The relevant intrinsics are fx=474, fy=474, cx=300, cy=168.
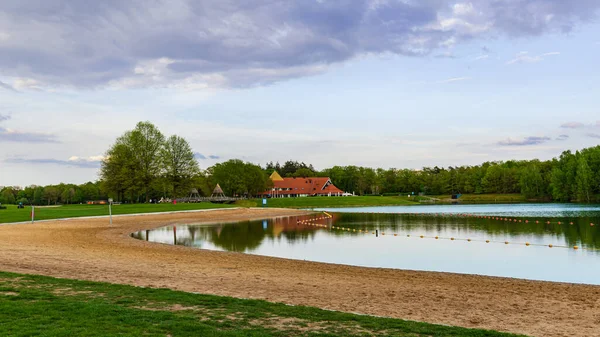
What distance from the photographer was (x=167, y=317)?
8.20 metres

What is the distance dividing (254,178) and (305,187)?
20188 mm

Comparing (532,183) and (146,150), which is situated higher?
(146,150)

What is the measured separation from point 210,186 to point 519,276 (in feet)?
369

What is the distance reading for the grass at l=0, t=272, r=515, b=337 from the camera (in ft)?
23.9

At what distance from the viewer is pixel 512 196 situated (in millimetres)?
120750

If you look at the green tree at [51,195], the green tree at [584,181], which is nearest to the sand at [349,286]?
the green tree at [584,181]

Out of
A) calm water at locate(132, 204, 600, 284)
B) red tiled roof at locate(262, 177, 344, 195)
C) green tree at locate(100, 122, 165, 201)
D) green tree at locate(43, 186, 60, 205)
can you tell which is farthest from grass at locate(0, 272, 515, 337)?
green tree at locate(43, 186, 60, 205)

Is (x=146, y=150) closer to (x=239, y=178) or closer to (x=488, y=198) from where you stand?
(x=239, y=178)

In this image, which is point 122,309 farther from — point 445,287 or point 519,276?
point 519,276

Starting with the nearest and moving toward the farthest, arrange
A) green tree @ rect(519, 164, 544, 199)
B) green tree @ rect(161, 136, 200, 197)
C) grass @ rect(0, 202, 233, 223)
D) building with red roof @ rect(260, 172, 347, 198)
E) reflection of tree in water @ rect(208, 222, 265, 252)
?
reflection of tree in water @ rect(208, 222, 265, 252), grass @ rect(0, 202, 233, 223), green tree @ rect(161, 136, 200, 197), green tree @ rect(519, 164, 544, 199), building with red roof @ rect(260, 172, 347, 198)

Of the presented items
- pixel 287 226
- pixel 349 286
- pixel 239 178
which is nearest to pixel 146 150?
pixel 239 178

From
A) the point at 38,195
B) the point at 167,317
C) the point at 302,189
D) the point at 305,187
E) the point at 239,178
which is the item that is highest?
the point at 239,178

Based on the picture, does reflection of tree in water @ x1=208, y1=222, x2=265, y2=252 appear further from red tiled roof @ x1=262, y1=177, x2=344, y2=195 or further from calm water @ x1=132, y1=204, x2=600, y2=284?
red tiled roof @ x1=262, y1=177, x2=344, y2=195

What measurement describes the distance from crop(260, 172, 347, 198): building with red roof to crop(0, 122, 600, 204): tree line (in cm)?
452
